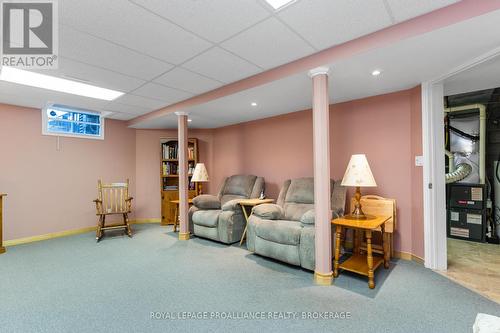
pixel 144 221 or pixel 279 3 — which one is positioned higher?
pixel 279 3

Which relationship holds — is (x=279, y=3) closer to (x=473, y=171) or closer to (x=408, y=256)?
(x=408, y=256)

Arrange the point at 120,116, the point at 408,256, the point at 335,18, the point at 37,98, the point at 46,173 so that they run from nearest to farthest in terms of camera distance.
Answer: the point at 335,18, the point at 408,256, the point at 37,98, the point at 46,173, the point at 120,116

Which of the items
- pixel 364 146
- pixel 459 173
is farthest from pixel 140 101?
pixel 459 173

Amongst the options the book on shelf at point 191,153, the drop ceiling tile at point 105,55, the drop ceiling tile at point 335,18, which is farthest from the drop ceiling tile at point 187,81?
the book on shelf at point 191,153

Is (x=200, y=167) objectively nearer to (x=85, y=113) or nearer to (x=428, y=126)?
(x=85, y=113)

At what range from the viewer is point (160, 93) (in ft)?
11.1

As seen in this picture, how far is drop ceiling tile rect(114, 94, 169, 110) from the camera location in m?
3.51

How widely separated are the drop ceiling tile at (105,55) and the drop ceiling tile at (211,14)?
2.36ft

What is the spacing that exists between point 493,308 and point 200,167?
394 centimetres

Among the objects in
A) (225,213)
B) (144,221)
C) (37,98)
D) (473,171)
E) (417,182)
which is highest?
(37,98)

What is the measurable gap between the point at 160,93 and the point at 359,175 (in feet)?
9.26

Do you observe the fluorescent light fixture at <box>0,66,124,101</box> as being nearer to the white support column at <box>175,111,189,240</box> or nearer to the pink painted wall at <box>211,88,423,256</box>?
the white support column at <box>175,111,189,240</box>

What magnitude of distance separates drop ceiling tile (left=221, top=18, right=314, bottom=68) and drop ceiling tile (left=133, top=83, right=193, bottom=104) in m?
1.38

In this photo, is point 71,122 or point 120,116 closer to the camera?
point 71,122
